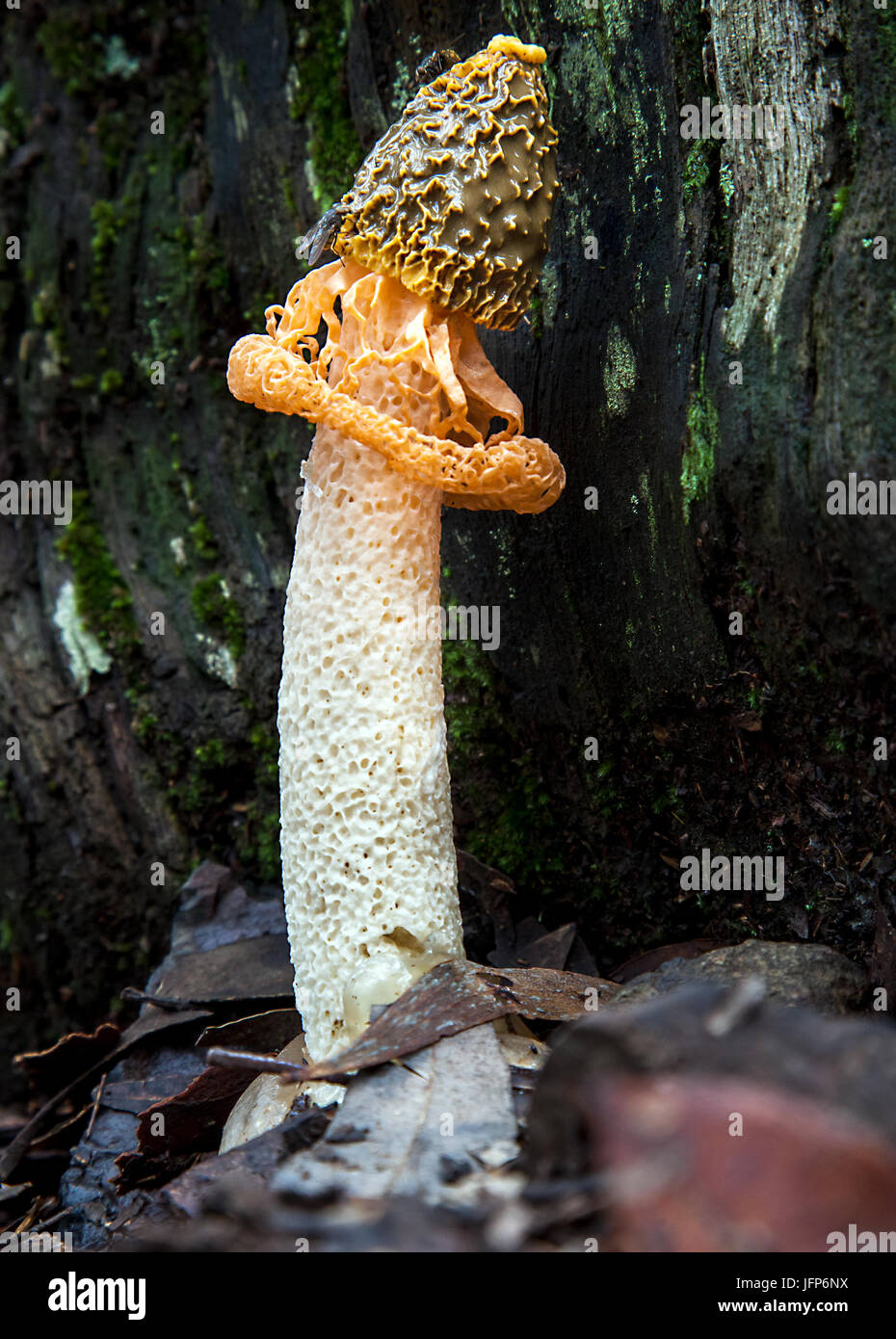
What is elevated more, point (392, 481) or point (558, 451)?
point (558, 451)

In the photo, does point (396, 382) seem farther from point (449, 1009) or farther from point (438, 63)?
point (449, 1009)

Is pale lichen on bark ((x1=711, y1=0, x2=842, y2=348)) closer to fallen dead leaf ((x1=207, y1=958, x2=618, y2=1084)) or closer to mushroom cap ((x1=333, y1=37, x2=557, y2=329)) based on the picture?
mushroom cap ((x1=333, y1=37, x2=557, y2=329))

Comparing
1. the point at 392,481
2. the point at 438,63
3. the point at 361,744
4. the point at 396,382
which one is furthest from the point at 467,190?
the point at 361,744

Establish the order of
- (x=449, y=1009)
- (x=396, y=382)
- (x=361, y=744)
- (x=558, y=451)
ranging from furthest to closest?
(x=558, y=451) → (x=361, y=744) → (x=396, y=382) → (x=449, y=1009)

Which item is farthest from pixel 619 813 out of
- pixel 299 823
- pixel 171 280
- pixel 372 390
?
pixel 171 280

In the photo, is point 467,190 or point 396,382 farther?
point 396,382

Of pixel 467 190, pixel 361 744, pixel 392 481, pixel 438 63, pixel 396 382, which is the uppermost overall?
pixel 438 63

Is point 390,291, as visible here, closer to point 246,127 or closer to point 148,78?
A: point 246,127
